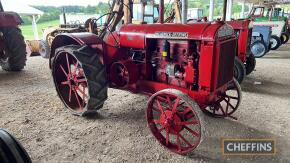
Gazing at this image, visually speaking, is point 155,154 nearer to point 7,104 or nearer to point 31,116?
point 31,116

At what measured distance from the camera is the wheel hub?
2459mm

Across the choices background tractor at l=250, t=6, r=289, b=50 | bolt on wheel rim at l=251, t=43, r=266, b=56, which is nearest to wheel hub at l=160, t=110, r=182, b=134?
bolt on wheel rim at l=251, t=43, r=266, b=56

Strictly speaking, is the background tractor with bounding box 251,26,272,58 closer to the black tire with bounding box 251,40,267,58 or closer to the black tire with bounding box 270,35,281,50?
the black tire with bounding box 251,40,267,58

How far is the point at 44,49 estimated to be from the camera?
25.6ft

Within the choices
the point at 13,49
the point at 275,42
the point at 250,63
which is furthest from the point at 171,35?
the point at 275,42

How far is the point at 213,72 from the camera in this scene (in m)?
2.41

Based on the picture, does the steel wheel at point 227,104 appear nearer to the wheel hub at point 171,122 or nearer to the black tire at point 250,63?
the wheel hub at point 171,122

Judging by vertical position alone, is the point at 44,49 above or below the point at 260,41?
below

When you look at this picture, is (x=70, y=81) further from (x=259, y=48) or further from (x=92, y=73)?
(x=259, y=48)

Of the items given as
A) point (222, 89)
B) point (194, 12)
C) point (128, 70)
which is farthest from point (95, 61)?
point (194, 12)

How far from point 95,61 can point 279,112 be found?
8.57 feet

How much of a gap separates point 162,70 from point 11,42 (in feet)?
13.1

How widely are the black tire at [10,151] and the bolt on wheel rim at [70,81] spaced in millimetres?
1723

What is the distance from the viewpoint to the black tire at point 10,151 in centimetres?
133
